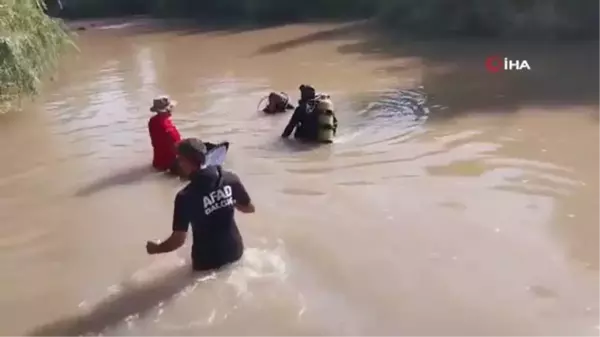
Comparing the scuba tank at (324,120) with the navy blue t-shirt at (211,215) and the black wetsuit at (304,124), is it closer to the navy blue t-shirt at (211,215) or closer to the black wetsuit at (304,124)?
the black wetsuit at (304,124)

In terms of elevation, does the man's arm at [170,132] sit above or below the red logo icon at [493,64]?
above

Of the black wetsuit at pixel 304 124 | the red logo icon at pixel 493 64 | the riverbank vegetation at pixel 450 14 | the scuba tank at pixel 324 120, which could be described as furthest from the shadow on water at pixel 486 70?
the black wetsuit at pixel 304 124

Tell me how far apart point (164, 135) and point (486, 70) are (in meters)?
8.52

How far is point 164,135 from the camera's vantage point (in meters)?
8.80

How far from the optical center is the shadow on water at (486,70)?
11977mm

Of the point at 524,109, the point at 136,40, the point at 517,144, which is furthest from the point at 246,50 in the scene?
the point at 517,144

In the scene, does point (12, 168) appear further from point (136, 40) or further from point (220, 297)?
point (136, 40)

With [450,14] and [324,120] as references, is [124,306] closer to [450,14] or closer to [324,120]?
[324,120]

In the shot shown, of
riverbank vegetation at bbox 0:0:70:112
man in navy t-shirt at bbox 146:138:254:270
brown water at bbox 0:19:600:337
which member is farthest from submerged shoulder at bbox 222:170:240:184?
riverbank vegetation at bbox 0:0:70:112

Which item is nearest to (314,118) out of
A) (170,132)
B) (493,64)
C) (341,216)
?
(170,132)

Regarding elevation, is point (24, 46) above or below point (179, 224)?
above

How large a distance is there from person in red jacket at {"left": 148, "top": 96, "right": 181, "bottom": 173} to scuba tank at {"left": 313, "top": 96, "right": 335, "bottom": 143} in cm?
179

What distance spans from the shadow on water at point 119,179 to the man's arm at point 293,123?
1822mm

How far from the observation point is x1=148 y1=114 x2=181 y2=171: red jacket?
28.9 feet
